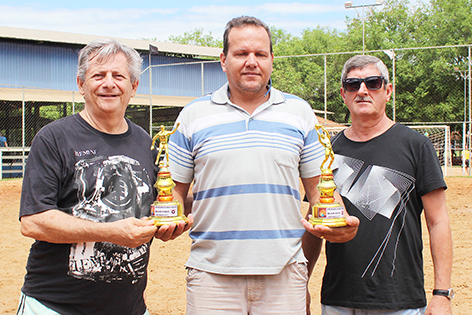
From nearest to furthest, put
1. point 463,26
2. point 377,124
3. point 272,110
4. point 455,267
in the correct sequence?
point 272,110 < point 377,124 < point 455,267 < point 463,26

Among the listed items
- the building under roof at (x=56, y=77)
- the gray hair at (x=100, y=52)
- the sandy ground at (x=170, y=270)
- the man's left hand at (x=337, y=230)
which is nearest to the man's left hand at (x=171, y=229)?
the man's left hand at (x=337, y=230)

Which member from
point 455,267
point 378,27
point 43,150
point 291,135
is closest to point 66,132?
point 43,150

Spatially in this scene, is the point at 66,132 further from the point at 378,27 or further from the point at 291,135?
the point at 378,27

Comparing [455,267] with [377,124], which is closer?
[377,124]

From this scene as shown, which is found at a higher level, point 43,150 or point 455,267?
point 43,150

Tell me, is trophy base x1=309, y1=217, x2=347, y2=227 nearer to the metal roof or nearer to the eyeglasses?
the eyeglasses

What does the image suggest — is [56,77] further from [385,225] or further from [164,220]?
[385,225]

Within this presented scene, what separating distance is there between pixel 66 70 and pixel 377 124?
27.1 m

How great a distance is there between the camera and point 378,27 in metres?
43.2

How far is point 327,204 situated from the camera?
2.72 metres

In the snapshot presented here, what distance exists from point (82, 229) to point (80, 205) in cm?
21

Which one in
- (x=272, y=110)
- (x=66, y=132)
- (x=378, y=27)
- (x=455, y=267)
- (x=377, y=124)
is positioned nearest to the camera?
(x=66, y=132)

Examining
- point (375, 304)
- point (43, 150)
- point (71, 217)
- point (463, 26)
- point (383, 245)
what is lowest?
point (375, 304)

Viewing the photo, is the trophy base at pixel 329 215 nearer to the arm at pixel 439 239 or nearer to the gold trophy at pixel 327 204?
the gold trophy at pixel 327 204
